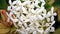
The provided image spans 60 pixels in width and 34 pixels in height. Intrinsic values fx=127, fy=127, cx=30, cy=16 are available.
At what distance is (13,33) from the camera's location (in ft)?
2.30

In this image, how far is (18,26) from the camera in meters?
0.64

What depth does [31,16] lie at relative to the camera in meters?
0.59

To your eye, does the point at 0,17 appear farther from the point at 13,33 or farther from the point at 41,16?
the point at 41,16

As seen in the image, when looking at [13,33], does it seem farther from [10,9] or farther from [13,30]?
[10,9]

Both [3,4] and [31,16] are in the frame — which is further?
[3,4]

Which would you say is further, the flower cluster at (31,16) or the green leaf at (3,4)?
the green leaf at (3,4)

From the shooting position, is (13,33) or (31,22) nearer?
(31,22)

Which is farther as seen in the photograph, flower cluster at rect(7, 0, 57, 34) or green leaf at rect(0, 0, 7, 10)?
green leaf at rect(0, 0, 7, 10)

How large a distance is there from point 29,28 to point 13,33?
131 millimetres

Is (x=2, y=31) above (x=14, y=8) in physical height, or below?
below

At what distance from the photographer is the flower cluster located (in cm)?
60

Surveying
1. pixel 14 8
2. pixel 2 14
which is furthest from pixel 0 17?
pixel 14 8

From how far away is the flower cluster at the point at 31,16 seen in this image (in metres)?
0.60

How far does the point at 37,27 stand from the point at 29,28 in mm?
39
